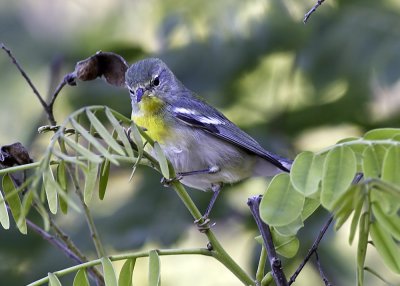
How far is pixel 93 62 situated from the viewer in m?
1.75

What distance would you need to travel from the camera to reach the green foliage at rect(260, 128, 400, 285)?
3.55 ft

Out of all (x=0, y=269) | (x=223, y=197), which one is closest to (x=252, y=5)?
(x=223, y=197)

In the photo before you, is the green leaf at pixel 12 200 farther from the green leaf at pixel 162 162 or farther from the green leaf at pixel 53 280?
the green leaf at pixel 162 162

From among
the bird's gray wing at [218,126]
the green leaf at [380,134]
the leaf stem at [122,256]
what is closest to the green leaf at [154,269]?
the leaf stem at [122,256]

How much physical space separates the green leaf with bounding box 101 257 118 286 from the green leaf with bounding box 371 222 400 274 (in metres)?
0.48

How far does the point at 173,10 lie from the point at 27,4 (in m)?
1.05

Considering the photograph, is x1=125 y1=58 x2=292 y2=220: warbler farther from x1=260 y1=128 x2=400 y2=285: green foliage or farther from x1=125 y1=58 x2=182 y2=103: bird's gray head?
x1=260 y1=128 x2=400 y2=285: green foliage

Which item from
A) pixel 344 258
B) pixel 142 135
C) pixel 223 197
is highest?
pixel 142 135

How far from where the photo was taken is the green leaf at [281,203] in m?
1.23

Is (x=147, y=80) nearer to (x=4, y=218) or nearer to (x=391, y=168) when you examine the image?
(x=4, y=218)

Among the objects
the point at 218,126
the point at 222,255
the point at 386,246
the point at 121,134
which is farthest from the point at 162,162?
the point at 218,126

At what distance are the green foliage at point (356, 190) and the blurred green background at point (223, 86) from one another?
1864 millimetres

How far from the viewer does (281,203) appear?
125cm

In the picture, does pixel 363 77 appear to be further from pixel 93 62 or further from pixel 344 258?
pixel 93 62
